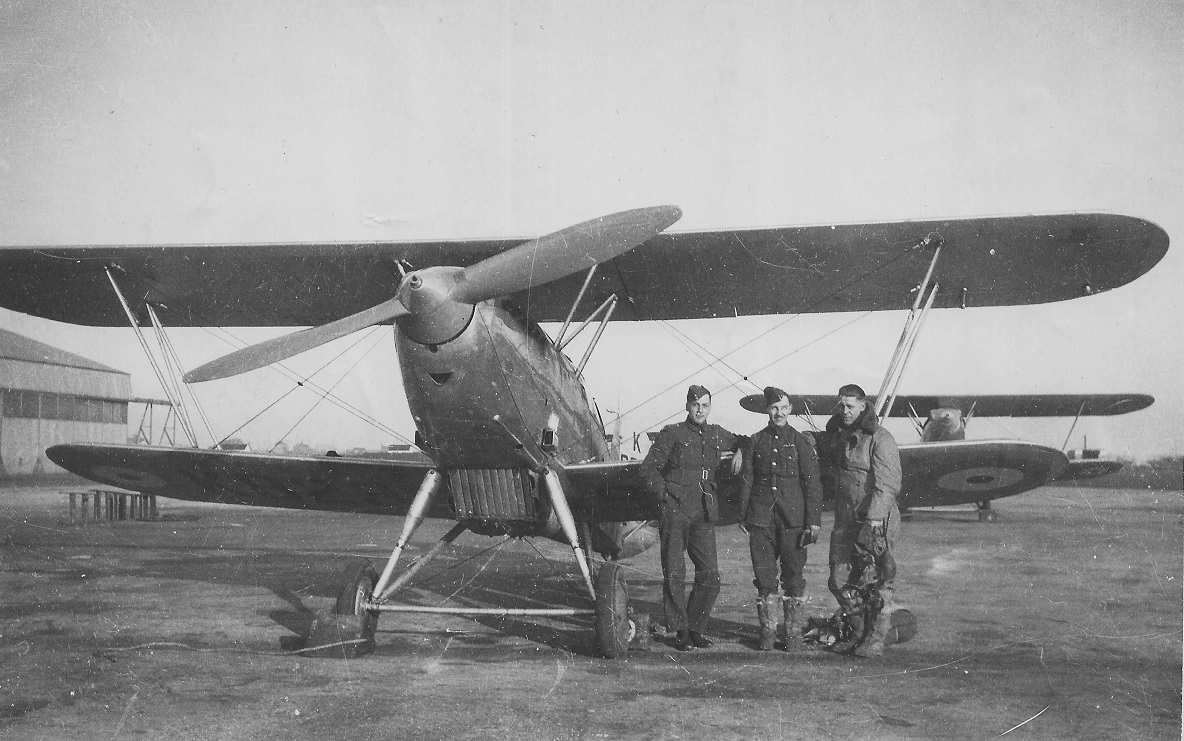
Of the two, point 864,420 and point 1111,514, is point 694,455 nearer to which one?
point 864,420

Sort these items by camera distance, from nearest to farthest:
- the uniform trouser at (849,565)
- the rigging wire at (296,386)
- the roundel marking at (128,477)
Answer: the uniform trouser at (849,565), the rigging wire at (296,386), the roundel marking at (128,477)

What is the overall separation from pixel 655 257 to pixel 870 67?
2.14 m

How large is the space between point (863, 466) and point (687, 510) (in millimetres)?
1259

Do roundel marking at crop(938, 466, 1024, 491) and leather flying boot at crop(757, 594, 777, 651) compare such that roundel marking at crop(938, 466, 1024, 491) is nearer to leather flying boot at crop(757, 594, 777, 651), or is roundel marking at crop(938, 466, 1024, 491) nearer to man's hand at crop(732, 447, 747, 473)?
man's hand at crop(732, 447, 747, 473)

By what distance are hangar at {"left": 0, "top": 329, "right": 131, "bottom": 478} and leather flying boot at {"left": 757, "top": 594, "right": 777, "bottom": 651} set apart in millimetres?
10757

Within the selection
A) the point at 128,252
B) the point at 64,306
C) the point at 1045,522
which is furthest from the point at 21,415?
the point at 1045,522

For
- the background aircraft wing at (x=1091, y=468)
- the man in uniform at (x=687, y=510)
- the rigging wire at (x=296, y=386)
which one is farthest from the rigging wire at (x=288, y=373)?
the background aircraft wing at (x=1091, y=468)

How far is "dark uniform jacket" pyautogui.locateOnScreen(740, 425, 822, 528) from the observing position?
17.8ft

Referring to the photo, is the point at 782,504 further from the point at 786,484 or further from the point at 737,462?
the point at 737,462

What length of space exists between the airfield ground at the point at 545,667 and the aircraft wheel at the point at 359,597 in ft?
0.72

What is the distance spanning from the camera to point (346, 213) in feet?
21.9

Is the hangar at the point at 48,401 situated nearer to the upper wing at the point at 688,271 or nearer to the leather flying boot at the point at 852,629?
the upper wing at the point at 688,271

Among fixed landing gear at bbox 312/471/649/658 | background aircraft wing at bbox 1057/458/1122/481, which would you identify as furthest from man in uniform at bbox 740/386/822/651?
background aircraft wing at bbox 1057/458/1122/481

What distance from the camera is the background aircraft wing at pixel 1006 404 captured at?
16797mm
